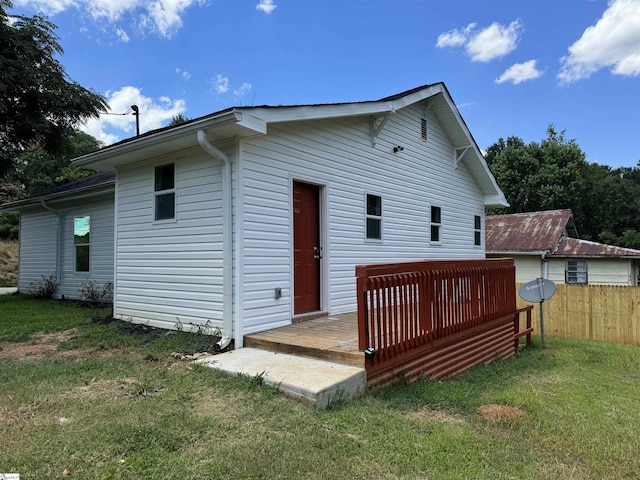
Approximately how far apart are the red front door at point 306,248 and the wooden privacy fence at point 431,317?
149 cm

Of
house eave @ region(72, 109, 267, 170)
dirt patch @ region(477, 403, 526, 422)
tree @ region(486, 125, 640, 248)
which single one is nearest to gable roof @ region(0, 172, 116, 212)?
house eave @ region(72, 109, 267, 170)

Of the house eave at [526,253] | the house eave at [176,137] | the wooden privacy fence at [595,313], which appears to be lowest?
the wooden privacy fence at [595,313]

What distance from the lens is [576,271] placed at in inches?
693

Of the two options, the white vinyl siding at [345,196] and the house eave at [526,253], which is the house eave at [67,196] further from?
the house eave at [526,253]

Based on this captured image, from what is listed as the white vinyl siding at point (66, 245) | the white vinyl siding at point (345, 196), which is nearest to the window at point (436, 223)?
the white vinyl siding at point (345, 196)

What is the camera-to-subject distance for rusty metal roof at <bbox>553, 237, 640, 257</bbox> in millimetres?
16500

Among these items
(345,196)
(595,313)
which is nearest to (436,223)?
(345,196)

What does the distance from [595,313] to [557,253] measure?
922 cm

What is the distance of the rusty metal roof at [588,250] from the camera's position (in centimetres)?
1650

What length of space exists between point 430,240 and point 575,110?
22.0m

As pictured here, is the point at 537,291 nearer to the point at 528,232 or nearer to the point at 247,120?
the point at 247,120

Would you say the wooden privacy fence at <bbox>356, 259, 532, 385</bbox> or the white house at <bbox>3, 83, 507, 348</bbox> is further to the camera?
the white house at <bbox>3, 83, 507, 348</bbox>

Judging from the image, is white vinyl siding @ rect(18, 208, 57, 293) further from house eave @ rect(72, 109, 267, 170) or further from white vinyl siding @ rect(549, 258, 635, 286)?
white vinyl siding @ rect(549, 258, 635, 286)

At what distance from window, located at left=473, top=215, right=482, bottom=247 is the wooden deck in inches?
276
